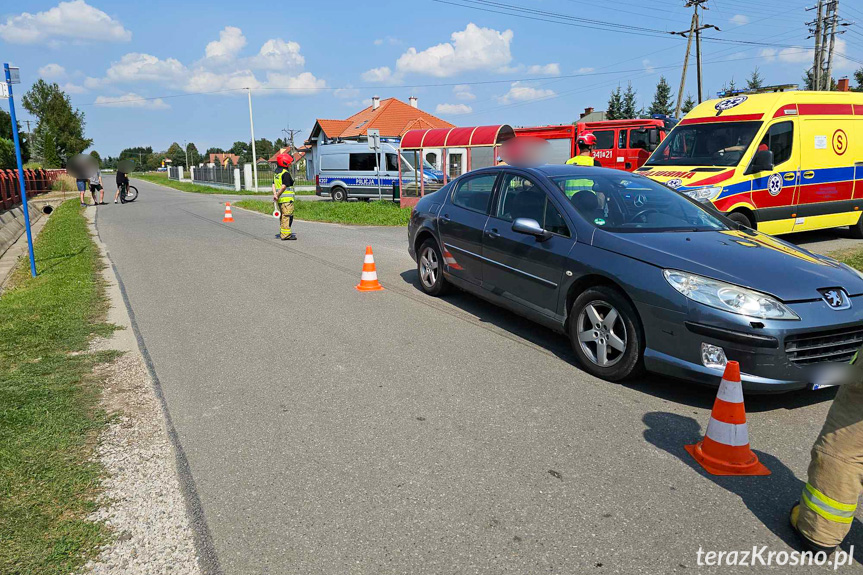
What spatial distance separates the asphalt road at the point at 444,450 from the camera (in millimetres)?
2705

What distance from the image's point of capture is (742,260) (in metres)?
4.34

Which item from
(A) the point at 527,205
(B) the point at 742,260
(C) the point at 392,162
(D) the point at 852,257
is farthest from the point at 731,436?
(C) the point at 392,162

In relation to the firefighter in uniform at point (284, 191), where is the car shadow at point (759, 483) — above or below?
below

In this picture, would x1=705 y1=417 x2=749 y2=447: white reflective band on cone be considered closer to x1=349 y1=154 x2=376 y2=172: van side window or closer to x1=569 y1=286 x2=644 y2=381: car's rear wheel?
x1=569 y1=286 x2=644 y2=381: car's rear wheel

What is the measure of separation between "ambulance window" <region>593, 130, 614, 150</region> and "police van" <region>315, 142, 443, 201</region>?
304 inches

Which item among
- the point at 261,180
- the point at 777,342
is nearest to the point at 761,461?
the point at 777,342

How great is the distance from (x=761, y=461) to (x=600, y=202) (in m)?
2.59

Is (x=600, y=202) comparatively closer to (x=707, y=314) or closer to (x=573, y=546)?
(x=707, y=314)

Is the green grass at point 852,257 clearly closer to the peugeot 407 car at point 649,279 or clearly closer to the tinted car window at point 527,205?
the peugeot 407 car at point 649,279

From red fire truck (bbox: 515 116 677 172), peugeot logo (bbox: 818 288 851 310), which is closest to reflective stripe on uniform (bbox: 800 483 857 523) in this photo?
peugeot logo (bbox: 818 288 851 310)

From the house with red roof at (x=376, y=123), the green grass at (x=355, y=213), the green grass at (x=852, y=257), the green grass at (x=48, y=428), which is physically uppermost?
the house with red roof at (x=376, y=123)

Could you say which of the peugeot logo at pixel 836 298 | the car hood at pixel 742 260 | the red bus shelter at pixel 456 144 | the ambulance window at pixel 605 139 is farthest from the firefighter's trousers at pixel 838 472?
the ambulance window at pixel 605 139

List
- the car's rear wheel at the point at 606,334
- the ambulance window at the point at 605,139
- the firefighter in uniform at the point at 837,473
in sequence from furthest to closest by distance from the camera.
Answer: the ambulance window at the point at 605,139
the car's rear wheel at the point at 606,334
the firefighter in uniform at the point at 837,473

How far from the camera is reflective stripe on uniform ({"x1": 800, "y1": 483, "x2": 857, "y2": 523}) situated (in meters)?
2.53
